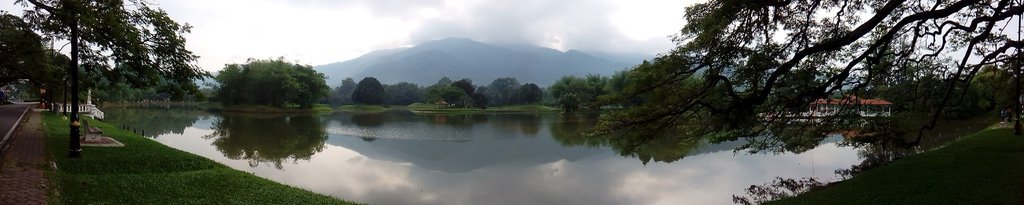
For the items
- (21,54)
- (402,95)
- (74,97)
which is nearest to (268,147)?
(21,54)

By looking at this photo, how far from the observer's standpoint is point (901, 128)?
1131cm

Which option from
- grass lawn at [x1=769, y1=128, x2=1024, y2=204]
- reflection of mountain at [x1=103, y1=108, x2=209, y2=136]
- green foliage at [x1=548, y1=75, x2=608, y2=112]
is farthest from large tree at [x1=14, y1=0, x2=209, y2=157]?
green foliage at [x1=548, y1=75, x2=608, y2=112]

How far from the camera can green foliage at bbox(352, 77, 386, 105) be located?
303ft

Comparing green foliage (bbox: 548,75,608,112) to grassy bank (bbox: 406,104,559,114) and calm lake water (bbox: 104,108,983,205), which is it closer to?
grassy bank (bbox: 406,104,559,114)

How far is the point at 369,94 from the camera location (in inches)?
3644

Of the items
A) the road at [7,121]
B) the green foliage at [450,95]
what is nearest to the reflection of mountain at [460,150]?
the road at [7,121]

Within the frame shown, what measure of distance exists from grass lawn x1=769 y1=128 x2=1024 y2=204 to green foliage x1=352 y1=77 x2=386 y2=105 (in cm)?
8806

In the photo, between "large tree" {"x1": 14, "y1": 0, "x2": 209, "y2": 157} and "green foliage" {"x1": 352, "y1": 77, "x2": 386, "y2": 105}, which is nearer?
"large tree" {"x1": 14, "y1": 0, "x2": 209, "y2": 157}

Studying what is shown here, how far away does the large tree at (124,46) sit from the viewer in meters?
9.24

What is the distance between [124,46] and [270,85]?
55547mm

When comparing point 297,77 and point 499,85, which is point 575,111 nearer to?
point 297,77

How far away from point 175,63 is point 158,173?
3378 mm

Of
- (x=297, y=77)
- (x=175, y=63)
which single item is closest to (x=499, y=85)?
(x=297, y=77)

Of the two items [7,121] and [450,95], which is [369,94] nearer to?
[450,95]
